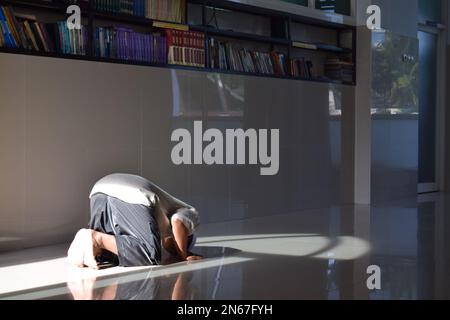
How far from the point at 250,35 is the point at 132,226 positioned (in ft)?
11.5

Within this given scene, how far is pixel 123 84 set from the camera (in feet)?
20.7

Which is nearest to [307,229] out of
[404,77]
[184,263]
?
[184,263]

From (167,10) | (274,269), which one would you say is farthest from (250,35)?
(274,269)

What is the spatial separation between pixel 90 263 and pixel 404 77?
637cm

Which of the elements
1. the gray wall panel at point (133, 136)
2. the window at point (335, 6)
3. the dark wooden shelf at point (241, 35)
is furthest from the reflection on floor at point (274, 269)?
the window at point (335, 6)

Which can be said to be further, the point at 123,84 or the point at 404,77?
the point at 404,77

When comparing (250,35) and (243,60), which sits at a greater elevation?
(250,35)

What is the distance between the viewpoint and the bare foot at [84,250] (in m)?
4.76

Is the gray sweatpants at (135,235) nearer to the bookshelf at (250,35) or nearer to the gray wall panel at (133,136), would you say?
the gray wall panel at (133,136)

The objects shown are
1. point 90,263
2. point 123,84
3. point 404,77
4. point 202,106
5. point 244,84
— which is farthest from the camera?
point 404,77

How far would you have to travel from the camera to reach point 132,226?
15.9ft

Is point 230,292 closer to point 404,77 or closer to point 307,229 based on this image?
point 307,229

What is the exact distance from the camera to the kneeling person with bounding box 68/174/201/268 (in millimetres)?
4785

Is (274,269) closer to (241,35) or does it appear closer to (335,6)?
(241,35)
